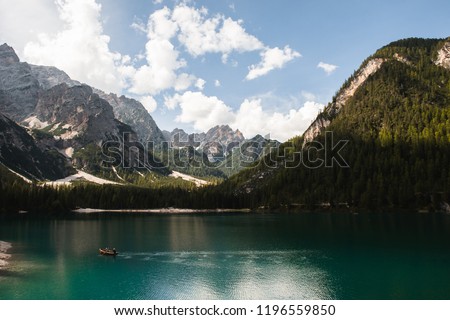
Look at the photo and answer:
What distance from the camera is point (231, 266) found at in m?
77.9

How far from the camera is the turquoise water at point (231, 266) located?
58.2 metres

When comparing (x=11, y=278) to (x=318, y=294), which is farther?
(x=11, y=278)

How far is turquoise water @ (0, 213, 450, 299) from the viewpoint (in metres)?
58.2

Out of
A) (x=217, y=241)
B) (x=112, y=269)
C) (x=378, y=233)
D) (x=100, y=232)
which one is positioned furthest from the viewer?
(x=100, y=232)

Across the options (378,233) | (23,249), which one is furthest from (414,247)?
(23,249)

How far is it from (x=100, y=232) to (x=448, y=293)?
11658 centimetres

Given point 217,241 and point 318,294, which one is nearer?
point 318,294

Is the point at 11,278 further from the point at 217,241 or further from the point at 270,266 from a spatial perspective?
the point at 217,241

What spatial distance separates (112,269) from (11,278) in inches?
705

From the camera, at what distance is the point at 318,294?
57062mm

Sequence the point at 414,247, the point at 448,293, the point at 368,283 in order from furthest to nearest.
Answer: the point at 414,247 → the point at 368,283 → the point at 448,293
